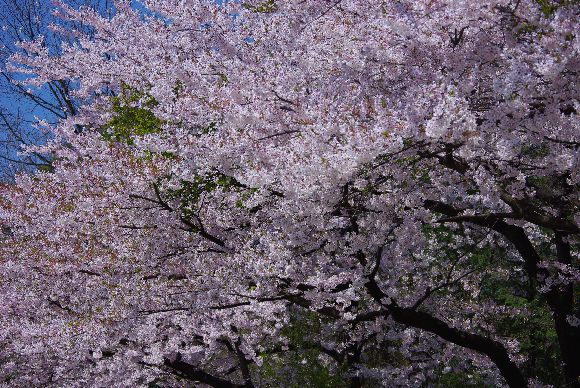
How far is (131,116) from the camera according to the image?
9.62 meters

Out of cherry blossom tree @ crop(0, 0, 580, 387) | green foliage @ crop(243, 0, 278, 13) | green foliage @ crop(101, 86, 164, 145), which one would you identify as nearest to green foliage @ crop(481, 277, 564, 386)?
cherry blossom tree @ crop(0, 0, 580, 387)

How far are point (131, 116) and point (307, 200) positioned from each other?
5145 millimetres

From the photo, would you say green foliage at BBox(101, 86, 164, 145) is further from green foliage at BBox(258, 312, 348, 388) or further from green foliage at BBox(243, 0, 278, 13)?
green foliage at BBox(258, 312, 348, 388)

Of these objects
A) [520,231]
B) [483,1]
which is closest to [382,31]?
[483,1]

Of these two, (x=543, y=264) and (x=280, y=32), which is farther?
(x=543, y=264)

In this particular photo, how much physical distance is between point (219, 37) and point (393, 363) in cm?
590

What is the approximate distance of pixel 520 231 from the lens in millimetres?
7570

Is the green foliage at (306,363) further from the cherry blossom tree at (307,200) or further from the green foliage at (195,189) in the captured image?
→ the green foliage at (195,189)

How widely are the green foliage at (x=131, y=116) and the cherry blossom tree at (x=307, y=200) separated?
67mm

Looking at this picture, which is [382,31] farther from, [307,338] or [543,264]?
[307,338]

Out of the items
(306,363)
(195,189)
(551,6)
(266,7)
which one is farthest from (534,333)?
(551,6)

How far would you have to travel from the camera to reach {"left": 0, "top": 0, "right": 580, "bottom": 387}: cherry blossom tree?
4586 millimetres

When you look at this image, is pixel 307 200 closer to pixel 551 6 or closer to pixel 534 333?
pixel 551 6

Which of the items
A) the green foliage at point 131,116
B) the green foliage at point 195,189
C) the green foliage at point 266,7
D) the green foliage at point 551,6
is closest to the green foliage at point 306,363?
the green foliage at point 195,189
